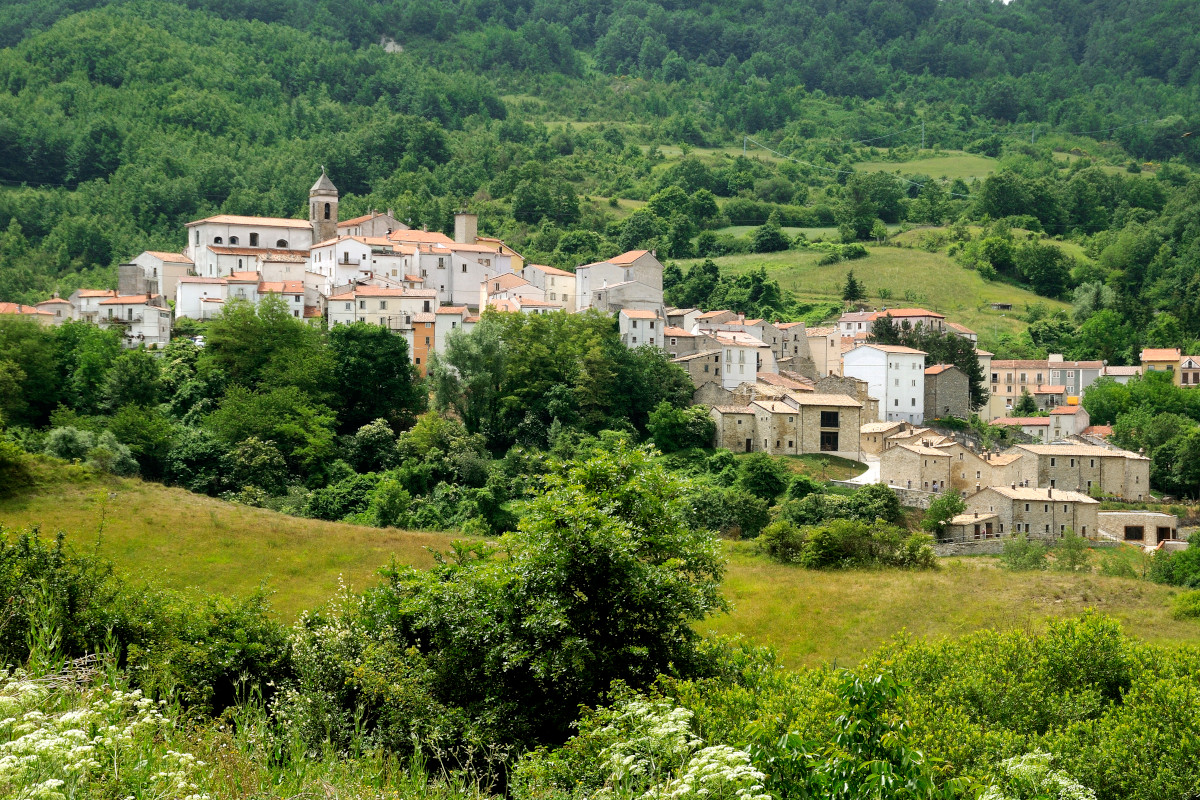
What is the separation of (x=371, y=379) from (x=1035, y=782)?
45.6 meters

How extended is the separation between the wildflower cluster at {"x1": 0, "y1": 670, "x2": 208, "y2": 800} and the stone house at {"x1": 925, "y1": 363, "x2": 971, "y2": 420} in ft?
196

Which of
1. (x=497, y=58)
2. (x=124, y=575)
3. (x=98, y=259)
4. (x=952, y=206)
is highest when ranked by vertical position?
(x=497, y=58)

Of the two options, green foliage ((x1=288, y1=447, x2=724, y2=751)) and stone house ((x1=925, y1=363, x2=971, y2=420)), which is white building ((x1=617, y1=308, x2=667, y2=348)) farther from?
green foliage ((x1=288, y1=447, x2=724, y2=751))

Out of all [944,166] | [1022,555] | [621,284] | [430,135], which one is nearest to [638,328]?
[621,284]

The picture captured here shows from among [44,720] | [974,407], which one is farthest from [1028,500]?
[44,720]

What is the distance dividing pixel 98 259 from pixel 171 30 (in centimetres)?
6487

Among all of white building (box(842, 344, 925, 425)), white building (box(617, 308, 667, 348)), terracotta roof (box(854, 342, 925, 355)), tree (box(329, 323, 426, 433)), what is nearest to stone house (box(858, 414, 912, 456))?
white building (box(842, 344, 925, 425))

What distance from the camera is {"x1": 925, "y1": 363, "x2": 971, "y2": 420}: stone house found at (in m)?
65.7

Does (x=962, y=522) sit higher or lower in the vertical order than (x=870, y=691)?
lower

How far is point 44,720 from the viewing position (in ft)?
26.7

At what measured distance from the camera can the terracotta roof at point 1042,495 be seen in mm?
49750

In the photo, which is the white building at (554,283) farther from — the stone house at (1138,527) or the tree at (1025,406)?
the stone house at (1138,527)

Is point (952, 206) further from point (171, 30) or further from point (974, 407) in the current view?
point (171, 30)

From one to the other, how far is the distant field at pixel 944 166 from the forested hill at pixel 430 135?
3814mm
